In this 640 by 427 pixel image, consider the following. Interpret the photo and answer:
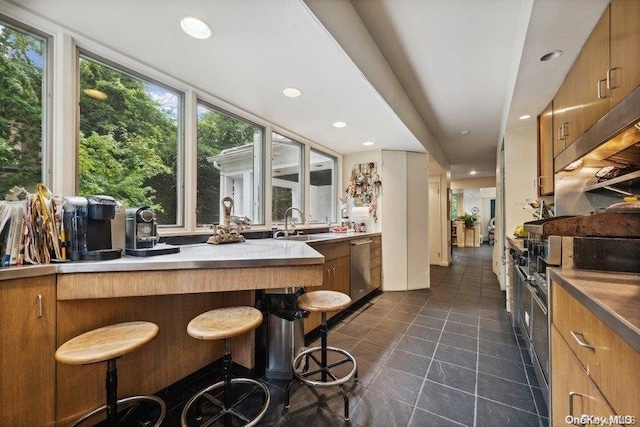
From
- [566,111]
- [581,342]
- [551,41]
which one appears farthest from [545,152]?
[581,342]

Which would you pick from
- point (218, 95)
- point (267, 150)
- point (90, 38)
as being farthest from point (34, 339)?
point (267, 150)

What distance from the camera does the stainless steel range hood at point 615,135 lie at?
1.08 meters

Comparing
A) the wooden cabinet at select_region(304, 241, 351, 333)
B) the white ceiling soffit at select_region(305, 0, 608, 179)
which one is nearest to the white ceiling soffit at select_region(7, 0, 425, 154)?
the white ceiling soffit at select_region(305, 0, 608, 179)

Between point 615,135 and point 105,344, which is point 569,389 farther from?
point 105,344

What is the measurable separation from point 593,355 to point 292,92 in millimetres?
2386

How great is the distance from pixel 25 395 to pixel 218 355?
1010 mm

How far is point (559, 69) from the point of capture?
1.85 m

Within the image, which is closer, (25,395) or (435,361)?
(25,395)

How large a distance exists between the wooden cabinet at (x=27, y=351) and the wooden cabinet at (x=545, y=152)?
3843mm

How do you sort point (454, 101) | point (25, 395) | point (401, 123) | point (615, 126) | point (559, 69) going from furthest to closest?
point (454, 101) → point (401, 123) → point (559, 69) → point (615, 126) → point (25, 395)

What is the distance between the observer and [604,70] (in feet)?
4.39

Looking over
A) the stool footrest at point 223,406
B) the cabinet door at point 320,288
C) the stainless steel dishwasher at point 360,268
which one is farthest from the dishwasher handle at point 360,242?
the stool footrest at point 223,406

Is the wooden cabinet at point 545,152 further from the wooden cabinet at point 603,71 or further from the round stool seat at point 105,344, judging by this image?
the round stool seat at point 105,344

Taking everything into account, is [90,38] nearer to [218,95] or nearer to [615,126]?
[218,95]
